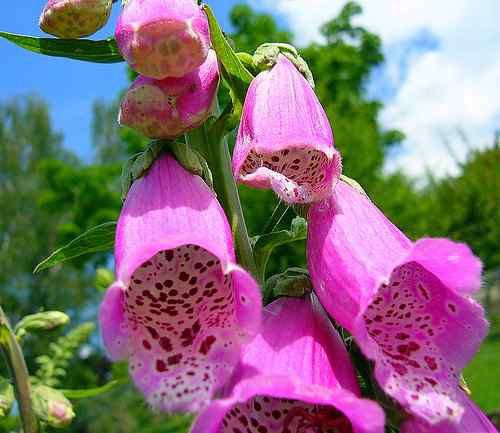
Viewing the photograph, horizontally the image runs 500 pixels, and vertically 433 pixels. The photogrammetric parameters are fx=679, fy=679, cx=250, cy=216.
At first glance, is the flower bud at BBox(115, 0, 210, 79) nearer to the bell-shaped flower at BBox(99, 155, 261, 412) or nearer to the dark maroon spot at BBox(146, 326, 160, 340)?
the bell-shaped flower at BBox(99, 155, 261, 412)

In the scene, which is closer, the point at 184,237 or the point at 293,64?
the point at 184,237

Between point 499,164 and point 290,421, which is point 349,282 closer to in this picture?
point 290,421

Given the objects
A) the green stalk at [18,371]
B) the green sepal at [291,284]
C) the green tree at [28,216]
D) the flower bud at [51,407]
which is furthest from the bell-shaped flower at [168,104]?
the green tree at [28,216]

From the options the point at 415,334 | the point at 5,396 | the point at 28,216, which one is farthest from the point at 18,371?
the point at 28,216

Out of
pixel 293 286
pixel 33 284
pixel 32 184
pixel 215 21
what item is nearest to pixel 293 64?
pixel 215 21

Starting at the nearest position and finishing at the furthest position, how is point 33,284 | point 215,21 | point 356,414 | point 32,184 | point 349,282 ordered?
1. point 356,414
2. point 349,282
3. point 215,21
4. point 33,284
5. point 32,184

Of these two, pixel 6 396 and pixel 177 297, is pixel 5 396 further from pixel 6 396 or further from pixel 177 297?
pixel 177 297
